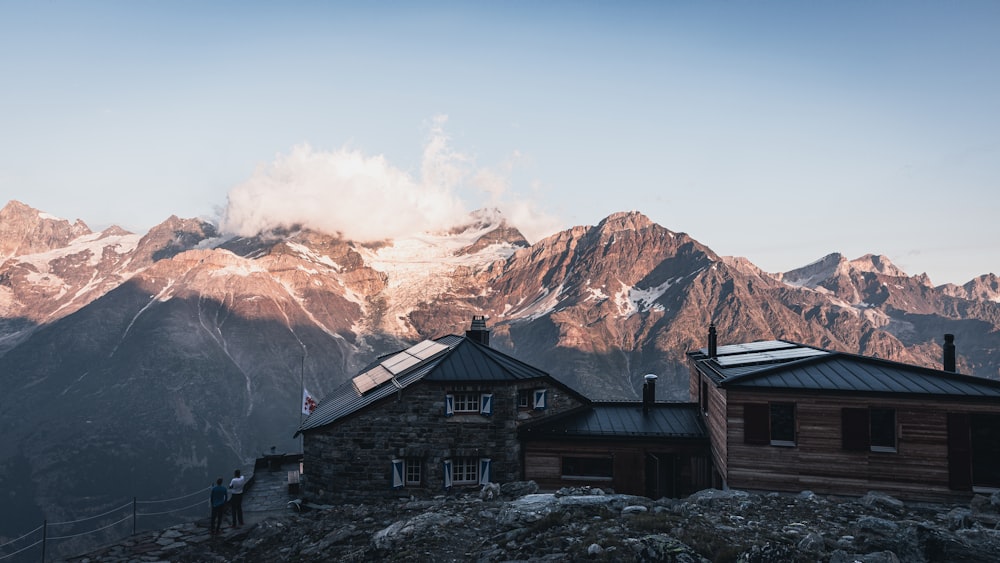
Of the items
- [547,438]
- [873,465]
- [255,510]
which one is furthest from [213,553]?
[873,465]

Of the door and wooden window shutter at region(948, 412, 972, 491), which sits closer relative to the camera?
wooden window shutter at region(948, 412, 972, 491)

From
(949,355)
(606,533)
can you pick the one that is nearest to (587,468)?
(606,533)

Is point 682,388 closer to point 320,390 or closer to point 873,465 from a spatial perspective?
point 320,390

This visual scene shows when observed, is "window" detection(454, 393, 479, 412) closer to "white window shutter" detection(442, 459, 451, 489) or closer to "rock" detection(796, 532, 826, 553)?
"white window shutter" detection(442, 459, 451, 489)

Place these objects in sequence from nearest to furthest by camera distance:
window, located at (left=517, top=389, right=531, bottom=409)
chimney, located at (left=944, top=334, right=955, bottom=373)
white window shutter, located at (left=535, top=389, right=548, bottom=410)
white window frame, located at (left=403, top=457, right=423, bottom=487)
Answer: chimney, located at (left=944, top=334, right=955, bottom=373), white window frame, located at (left=403, top=457, right=423, bottom=487), window, located at (left=517, top=389, right=531, bottom=409), white window shutter, located at (left=535, top=389, right=548, bottom=410)

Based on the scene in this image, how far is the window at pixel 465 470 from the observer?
28938mm

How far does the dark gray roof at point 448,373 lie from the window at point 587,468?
14.7 feet

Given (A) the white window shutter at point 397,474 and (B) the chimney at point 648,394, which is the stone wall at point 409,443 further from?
(B) the chimney at point 648,394

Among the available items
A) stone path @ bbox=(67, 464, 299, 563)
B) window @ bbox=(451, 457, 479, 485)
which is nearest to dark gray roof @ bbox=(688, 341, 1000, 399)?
window @ bbox=(451, 457, 479, 485)

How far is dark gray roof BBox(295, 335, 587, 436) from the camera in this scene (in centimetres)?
2933

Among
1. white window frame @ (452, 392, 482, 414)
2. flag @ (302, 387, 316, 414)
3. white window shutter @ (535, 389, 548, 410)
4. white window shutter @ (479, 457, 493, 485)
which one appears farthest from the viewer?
flag @ (302, 387, 316, 414)

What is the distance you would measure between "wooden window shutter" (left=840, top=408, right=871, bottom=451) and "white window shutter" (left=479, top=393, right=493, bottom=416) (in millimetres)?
15452

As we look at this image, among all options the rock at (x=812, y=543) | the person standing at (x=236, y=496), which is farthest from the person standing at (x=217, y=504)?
the rock at (x=812, y=543)

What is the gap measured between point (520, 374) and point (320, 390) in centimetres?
16726
